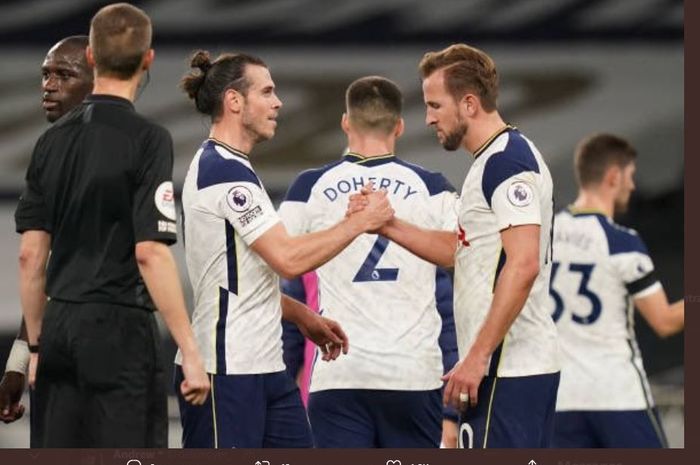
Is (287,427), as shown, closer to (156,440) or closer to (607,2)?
(156,440)

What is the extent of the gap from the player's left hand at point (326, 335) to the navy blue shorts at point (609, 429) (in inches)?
74.0

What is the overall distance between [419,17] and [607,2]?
1887 mm

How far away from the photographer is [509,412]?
181 inches

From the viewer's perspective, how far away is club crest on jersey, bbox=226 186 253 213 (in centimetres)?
471

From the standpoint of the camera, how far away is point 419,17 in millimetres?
13242

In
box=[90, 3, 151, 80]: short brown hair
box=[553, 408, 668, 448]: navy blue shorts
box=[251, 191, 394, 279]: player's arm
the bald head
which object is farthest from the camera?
box=[553, 408, 668, 448]: navy blue shorts

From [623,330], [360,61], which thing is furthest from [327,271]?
[360,61]

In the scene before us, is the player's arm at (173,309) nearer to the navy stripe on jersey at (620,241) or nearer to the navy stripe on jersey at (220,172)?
the navy stripe on jersey at (220,172)

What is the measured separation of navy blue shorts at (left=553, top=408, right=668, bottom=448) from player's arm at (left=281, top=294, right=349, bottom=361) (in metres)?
1.89

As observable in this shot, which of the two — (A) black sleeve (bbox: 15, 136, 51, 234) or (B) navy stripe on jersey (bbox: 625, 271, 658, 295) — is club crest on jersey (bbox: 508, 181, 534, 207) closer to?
(A) black sleeve (bbox: 15, 136, 51, 234)

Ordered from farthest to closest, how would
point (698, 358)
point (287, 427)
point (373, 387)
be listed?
point (698, 358) < point (373, 387) < point (287, 427)

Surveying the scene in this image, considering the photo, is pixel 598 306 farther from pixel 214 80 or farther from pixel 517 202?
pixel 214 80

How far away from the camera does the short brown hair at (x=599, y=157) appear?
7.06 meters

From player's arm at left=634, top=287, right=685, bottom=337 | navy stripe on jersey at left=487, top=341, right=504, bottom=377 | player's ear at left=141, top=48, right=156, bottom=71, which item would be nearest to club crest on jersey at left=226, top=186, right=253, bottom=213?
player's ear at left=141, top=48, right=156, bottom=71
